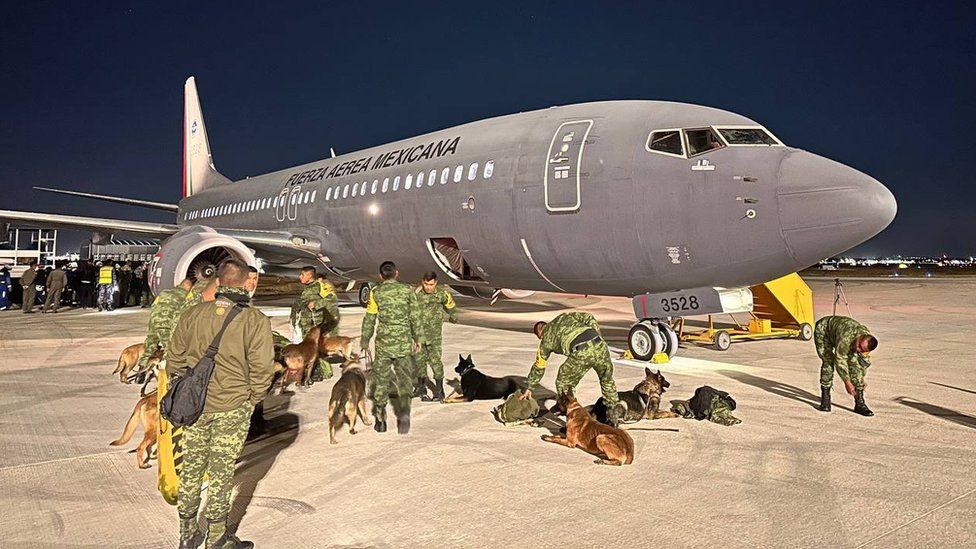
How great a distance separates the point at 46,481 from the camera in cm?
471

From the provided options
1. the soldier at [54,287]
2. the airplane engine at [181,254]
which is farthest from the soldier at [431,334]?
the soldier at [54,287]

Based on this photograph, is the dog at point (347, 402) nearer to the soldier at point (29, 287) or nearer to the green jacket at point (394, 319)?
the green jacket at point (394, 319)

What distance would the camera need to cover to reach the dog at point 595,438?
5.09 metres

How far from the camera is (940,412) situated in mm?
6699

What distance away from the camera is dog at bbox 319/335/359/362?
8.44 m

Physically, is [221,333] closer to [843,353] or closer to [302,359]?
[302,359]

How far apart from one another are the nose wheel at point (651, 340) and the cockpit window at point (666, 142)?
9.01 ft

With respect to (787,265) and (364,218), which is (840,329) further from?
(364,218)

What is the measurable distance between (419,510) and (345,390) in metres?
2.23

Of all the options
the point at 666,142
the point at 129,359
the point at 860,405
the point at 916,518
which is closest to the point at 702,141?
the point at 666,142

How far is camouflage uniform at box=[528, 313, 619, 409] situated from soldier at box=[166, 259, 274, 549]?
9.86ft

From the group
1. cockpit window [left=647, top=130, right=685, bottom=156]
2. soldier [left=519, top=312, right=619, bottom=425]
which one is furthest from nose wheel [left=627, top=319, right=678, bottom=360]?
soldier [left=519, top=312, right=619, bottom=425]

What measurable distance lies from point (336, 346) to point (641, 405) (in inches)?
169

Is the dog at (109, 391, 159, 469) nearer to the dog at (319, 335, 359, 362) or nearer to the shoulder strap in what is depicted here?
the shoulder strap
